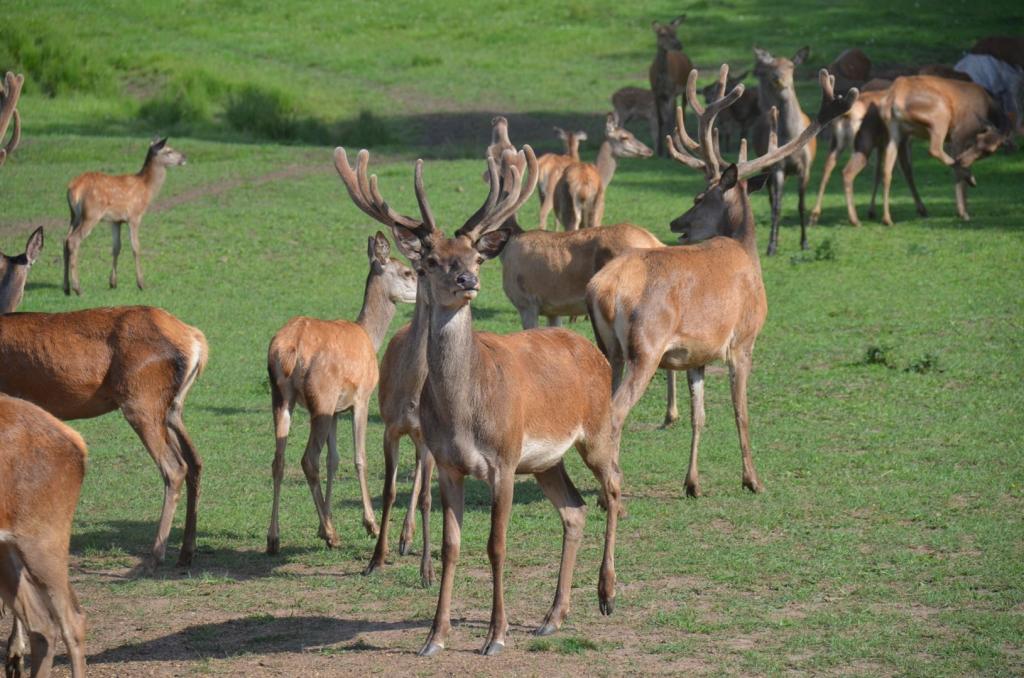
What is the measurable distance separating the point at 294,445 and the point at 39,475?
201 inches

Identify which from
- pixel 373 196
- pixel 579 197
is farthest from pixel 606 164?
pixel 373 196

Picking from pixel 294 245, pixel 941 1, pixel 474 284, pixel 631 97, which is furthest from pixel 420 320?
pixel 941 1

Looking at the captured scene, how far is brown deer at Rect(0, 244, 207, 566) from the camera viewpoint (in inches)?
345

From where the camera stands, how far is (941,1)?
3716cm

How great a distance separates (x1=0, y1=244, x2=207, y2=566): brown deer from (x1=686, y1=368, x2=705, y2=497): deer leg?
3.19 m

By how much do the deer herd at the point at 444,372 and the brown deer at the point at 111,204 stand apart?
4413mm

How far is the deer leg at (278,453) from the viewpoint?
29.0 ft

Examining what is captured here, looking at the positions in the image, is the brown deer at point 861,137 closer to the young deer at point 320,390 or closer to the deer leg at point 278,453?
the young deer at point 320,390

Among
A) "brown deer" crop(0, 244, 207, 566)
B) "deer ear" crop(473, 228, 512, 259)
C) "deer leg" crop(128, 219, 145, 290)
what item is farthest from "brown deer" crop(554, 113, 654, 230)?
"deer ear" crop(473, 228, 512, 259)

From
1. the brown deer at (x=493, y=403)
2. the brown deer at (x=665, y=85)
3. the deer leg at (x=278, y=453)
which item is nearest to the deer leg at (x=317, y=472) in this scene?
the deer leg at (x=278, y=453)

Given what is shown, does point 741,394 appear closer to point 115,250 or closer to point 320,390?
point 320,390

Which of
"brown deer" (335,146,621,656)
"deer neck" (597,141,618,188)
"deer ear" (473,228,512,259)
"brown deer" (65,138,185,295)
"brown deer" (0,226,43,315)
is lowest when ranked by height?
"brown deer" (65,138,185,295)

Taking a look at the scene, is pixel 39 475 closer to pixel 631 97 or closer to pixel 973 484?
pixel 973 484

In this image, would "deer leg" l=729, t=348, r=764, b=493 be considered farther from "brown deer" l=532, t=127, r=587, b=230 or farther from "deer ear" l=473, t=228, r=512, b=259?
"brown deer" l=532, t=127, r=587, b=230
